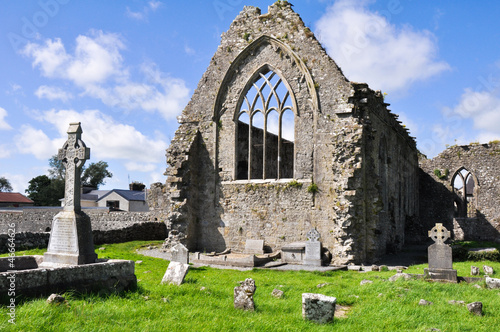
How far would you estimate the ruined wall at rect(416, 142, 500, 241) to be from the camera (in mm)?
25234

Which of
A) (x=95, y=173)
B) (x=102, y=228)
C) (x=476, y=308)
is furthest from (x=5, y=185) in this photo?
(x=476, y=308)

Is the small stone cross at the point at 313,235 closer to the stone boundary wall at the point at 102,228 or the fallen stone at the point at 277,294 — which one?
the fallen stone at the point at 277,294

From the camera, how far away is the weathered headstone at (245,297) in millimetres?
6719

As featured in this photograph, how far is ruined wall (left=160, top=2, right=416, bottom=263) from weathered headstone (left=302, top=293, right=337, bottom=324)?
26.3ft

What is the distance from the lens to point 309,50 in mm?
15539

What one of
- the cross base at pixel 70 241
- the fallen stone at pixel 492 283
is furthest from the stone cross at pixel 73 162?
the fallen stone at pixel 492 283

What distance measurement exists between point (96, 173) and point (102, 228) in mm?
49829

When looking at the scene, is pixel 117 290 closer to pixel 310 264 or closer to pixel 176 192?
pixel 310 264

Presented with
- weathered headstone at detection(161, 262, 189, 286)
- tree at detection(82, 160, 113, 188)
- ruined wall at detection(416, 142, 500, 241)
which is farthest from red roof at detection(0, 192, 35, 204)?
weathered headstone at detection(161, 262, 189, 286)

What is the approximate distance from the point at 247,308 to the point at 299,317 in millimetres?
828

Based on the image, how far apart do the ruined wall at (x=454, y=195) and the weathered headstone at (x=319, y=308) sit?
758 inches

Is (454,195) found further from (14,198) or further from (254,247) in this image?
(14,198)

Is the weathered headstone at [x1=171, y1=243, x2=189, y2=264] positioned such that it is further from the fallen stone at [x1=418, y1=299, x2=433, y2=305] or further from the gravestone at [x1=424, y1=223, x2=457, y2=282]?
the fallen stone at [x1=418, y1=299, x2=433, y2=305]

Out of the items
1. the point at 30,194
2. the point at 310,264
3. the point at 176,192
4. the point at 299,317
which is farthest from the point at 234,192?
the point at 30,194
